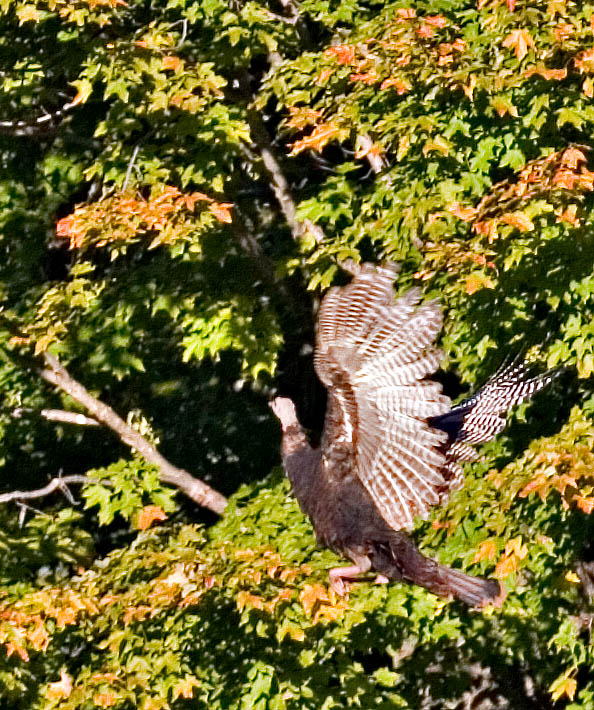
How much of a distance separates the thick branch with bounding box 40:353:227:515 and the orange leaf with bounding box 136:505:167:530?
55 centimetres

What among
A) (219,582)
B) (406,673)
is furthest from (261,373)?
→ (219,582)

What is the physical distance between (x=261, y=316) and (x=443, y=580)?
3.15 metres

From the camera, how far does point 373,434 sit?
23.9 ft

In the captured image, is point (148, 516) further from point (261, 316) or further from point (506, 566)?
point (506, 566)

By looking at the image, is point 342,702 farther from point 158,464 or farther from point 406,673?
point 158,464

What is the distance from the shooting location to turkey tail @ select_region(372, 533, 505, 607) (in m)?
6.74

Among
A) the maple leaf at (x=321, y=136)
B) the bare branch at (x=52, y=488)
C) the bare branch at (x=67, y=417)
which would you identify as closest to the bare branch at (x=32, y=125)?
the bare branch at (x=67, y=417)

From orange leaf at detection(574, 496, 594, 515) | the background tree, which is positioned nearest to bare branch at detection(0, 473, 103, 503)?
the background tree

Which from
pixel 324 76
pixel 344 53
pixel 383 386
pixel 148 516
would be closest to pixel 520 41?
pixel 344 53

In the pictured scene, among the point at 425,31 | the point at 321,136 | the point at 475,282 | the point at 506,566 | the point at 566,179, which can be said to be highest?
the point at 425,31

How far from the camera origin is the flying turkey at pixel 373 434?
7.14 meters

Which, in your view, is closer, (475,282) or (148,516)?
(475,282)

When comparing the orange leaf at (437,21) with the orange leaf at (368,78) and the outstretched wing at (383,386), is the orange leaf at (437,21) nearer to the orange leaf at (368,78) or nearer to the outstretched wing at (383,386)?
the orange leaf at (368,78)

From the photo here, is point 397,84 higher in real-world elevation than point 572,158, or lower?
higher
